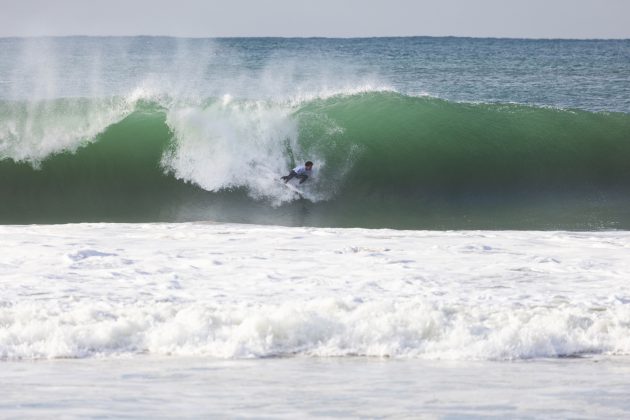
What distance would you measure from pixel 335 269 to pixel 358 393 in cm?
333

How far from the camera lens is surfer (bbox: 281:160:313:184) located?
560 inches

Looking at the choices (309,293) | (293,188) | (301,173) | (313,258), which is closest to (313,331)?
(309,293)

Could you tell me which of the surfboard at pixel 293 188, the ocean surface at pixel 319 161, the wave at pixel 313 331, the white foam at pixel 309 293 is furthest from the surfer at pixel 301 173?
the wave at pixel 313 331

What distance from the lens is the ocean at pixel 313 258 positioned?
589 cm

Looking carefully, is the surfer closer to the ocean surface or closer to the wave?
the ocean surface

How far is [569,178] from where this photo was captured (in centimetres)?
1653

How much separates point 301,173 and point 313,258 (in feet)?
16.8

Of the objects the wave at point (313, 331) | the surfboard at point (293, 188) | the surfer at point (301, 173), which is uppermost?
the surfer at point (301, 173)

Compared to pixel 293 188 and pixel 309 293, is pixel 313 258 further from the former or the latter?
pixel 293 188

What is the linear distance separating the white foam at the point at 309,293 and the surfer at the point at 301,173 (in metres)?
3.08

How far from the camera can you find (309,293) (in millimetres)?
8070

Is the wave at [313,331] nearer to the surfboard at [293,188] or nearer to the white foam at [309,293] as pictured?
the white foam at [309,293]

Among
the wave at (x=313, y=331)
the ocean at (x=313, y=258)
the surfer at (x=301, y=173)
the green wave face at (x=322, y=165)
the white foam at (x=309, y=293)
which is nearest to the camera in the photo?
the ocean at (x=313, y=258)

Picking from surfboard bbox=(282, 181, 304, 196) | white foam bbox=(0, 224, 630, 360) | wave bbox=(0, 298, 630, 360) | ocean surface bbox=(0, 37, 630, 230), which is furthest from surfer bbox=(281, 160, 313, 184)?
wave bbox=(0, 298, 630, 360)
